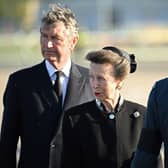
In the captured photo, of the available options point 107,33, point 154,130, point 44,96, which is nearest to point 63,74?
point 44,96

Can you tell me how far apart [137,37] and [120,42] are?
368 cm

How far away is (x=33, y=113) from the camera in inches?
177

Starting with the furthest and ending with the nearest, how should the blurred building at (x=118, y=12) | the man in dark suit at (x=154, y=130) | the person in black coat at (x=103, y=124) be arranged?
the blurred building at (x=118, y=12), the person in black coat at (x=103, y=124), the man in dark suit at (x=154, y=130)

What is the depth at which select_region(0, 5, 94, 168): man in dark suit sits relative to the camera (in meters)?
4.46

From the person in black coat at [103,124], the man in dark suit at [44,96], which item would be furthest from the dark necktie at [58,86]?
the person in black coat at [103,124]

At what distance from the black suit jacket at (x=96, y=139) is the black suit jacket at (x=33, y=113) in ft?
1.45

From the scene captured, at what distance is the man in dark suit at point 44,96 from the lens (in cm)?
446

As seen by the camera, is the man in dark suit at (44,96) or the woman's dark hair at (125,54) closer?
the woman's dark hair at (125,54)

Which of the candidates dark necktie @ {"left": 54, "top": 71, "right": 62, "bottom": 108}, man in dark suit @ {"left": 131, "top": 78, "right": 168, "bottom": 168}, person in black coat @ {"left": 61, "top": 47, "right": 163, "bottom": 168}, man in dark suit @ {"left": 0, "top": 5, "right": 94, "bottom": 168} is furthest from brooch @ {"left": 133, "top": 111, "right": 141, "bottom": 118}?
man in dark suit @ {"left": 131, "top": 78, "right": 168, "bottom": 168}

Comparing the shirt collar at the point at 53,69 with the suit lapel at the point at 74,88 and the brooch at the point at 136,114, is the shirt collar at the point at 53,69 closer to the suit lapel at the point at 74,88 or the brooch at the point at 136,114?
the suit lapel at the point at 74,88

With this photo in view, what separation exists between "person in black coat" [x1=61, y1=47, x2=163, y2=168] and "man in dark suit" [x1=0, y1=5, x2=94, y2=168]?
430 millimetres

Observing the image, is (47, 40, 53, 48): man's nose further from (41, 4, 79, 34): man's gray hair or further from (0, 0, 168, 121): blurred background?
(0, 0, 168, 121): blurred background

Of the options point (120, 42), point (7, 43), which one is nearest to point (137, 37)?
point (120, 42)

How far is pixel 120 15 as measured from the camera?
63.7 metres
